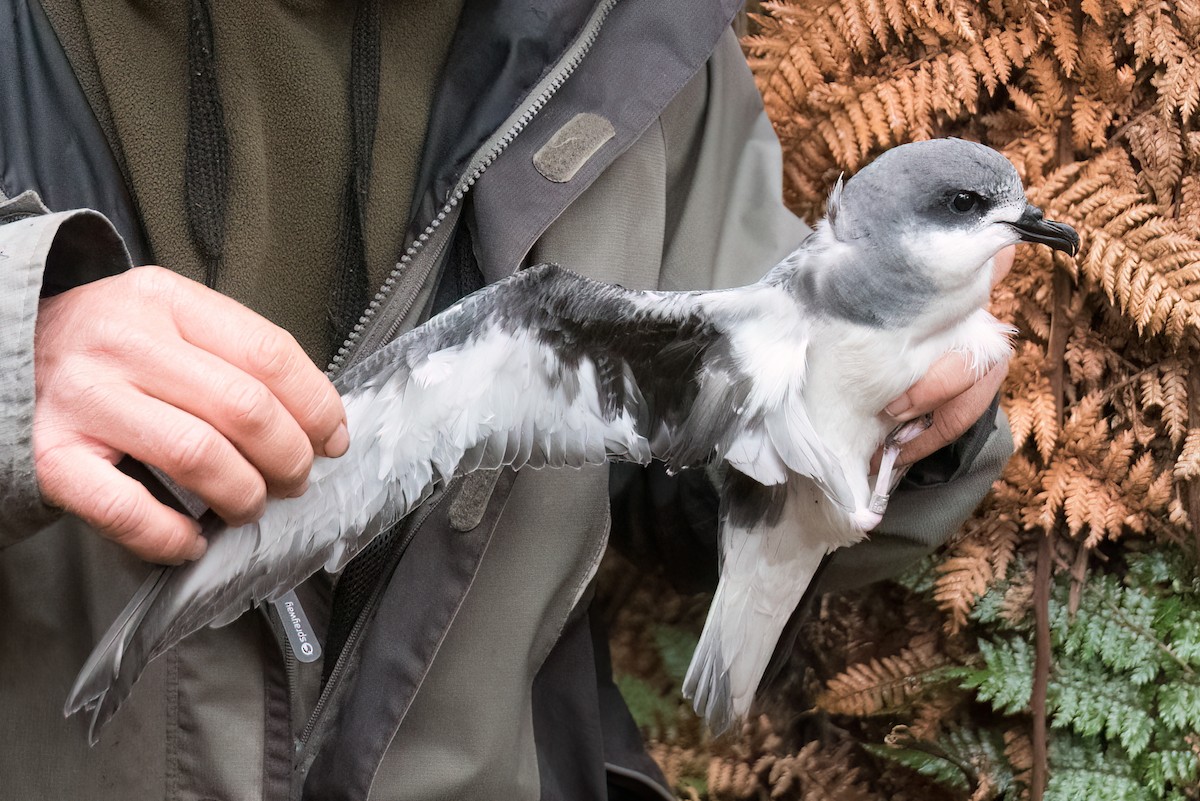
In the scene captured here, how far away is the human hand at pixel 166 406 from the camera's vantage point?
1008mm

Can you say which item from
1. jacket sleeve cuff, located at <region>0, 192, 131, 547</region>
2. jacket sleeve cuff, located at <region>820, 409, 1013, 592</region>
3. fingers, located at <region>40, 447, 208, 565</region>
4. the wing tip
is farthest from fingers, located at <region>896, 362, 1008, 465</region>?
jacket sleeve cuff, located at <region>0, 192, 131, 547</region>

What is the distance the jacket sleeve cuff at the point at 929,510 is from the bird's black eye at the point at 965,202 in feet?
1.15

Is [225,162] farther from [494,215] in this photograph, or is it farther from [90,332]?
[90,332]

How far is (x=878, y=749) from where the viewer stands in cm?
177

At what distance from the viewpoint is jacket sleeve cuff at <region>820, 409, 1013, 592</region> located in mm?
1492

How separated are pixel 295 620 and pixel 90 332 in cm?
50

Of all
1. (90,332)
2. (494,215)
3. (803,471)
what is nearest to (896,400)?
(803,471)

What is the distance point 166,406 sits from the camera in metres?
1.01

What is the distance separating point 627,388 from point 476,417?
181 mm

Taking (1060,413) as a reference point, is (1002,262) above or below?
above

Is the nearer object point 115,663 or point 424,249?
point 115,663

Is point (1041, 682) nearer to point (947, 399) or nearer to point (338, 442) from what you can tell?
point (947, 399)

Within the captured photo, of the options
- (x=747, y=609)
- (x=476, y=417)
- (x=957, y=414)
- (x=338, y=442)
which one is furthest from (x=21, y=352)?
(x=957, y=414)

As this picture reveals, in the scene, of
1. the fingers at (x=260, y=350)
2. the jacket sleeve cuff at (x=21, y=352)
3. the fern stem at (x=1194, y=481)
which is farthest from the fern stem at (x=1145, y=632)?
the jacket sleeve cuff at (x=21, y=352)
